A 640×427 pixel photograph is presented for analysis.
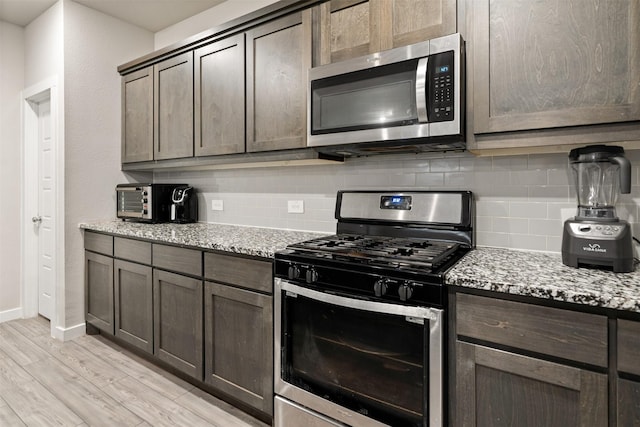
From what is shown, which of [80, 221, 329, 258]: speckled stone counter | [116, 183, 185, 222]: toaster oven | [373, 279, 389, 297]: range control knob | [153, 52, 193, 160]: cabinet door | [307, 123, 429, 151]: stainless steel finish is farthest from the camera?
[116, 183, 185, 222]: toaster oven

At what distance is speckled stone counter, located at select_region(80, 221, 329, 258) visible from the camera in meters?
1.91

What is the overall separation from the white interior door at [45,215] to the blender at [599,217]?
3.70 m

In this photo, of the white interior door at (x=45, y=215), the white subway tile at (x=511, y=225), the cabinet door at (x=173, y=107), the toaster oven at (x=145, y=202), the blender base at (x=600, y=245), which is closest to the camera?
the blender base at (x=600, y=245)

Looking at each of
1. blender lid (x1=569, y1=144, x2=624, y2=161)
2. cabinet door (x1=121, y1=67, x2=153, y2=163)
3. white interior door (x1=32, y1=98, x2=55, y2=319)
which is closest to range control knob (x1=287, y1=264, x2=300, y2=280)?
blender lid (x1=569, y1=144, x2=624, y2=161)

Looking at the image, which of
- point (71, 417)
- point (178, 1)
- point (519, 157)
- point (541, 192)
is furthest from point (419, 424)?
point (178, 1)

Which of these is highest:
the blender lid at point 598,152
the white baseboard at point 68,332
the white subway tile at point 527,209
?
the blender lid at point 598,152

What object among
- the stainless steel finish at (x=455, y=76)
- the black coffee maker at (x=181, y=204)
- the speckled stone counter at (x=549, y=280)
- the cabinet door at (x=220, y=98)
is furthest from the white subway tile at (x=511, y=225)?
the black coffee maker at (x=181, y=204)

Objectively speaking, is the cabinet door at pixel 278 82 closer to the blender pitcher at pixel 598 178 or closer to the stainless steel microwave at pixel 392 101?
the stainless steel microwave at pixel 392 101

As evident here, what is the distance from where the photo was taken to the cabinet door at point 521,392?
1.07 metres

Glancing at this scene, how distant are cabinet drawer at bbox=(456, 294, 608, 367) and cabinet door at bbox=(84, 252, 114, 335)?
259 cm

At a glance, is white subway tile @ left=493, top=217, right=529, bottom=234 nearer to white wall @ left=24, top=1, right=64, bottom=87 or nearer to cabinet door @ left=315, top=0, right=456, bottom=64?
cabinet door @ left=315, top=0, right=456, bottom=64

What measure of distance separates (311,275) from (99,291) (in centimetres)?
221

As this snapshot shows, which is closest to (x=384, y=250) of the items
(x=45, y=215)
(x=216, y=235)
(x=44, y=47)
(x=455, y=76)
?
(x=455, y=76)

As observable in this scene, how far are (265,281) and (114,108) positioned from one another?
8.19 feet
